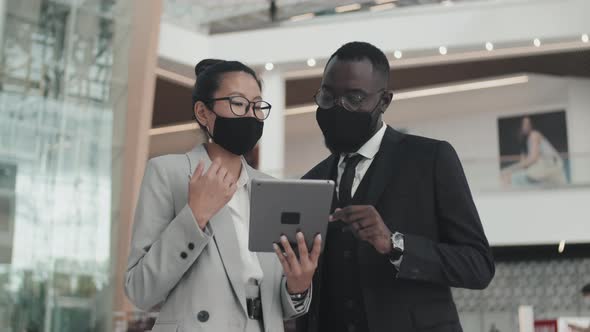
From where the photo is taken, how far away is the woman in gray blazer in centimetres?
239

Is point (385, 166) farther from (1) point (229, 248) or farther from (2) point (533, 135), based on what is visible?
(2) point (533, 135)

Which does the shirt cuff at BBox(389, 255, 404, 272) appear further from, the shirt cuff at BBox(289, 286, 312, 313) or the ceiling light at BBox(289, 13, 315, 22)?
the ceiling light at BBox(289, 13, 315, 22)

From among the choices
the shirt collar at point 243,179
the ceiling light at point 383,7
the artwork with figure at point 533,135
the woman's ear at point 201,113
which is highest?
the ceiling light at point 383,7

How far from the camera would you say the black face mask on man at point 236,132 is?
2592 millimetres

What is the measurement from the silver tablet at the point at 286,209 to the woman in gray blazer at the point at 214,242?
0.04 meters

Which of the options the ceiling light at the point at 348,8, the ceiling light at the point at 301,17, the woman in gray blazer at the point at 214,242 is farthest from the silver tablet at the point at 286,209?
the ceiling light at the point at 301,17

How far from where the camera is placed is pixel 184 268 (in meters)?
2.38

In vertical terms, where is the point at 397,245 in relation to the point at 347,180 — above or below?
below

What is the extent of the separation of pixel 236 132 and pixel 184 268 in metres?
0.49

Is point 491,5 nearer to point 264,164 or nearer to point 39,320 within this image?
point 264,164

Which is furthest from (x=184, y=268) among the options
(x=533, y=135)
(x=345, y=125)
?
(x=533, y=135)

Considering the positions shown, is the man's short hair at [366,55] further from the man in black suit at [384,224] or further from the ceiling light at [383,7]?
the ceiling light at [383,7]

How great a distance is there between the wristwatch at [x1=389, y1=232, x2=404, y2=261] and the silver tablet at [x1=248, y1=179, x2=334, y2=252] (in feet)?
0.70

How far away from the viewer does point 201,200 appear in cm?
A: 239
